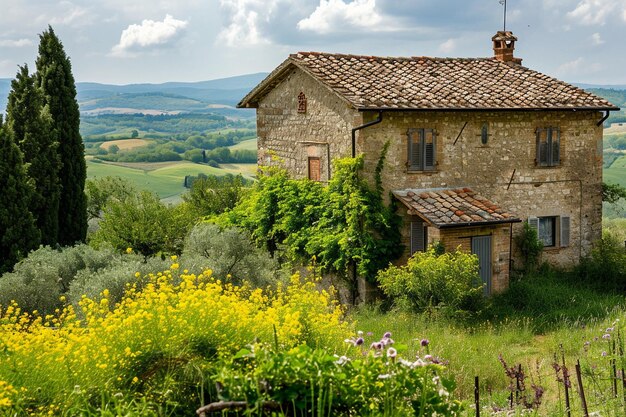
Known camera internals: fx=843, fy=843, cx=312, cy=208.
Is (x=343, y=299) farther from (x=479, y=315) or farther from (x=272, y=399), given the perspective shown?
(x=272, y=399)

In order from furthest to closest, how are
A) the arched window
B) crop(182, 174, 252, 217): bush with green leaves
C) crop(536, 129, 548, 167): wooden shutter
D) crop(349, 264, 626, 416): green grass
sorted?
crop(182, 174, 252, 217): bush with green leaves
crop(536, 129, 548, 167): wooden shutter
the arched window
crop(349, 264, 626, 416): green grass

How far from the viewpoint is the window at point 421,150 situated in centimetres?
2120

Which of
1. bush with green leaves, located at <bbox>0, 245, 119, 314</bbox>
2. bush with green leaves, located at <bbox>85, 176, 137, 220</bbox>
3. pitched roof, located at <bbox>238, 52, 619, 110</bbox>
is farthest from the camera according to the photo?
bush with green leaves, located at <bbox>85, 176, 137, 220</bbox>

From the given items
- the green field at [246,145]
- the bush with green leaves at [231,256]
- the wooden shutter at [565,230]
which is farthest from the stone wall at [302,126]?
the green field at [246,145]

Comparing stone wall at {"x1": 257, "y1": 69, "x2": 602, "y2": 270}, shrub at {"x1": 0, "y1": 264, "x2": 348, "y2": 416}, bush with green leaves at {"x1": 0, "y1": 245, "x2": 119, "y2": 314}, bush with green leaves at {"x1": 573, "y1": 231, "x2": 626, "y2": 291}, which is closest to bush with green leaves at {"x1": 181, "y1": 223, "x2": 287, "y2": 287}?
bush with green leaves at {"x1": 0, "y1": 245, "x2": 119, "y2": 314}

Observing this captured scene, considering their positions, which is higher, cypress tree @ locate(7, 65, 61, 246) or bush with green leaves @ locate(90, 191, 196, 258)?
cypress tree @ locate(7, 65, 61, 246)

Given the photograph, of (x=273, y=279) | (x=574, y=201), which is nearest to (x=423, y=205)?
(x=273, y=279)

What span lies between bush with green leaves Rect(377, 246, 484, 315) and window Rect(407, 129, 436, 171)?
2.86m

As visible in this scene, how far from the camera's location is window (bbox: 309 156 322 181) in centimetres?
2222

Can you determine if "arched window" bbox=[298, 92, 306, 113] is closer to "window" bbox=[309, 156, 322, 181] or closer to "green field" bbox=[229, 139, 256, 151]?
"window" bbox=[309, 156, 322, 181]

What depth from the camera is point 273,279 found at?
66.3 feet

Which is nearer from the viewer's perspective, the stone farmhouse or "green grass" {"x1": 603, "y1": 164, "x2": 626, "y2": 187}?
the stone farmhouse

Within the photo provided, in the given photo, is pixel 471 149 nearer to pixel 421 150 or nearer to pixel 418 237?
pixel 421 150

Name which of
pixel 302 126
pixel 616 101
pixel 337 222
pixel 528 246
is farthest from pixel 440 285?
pixel 616 101
